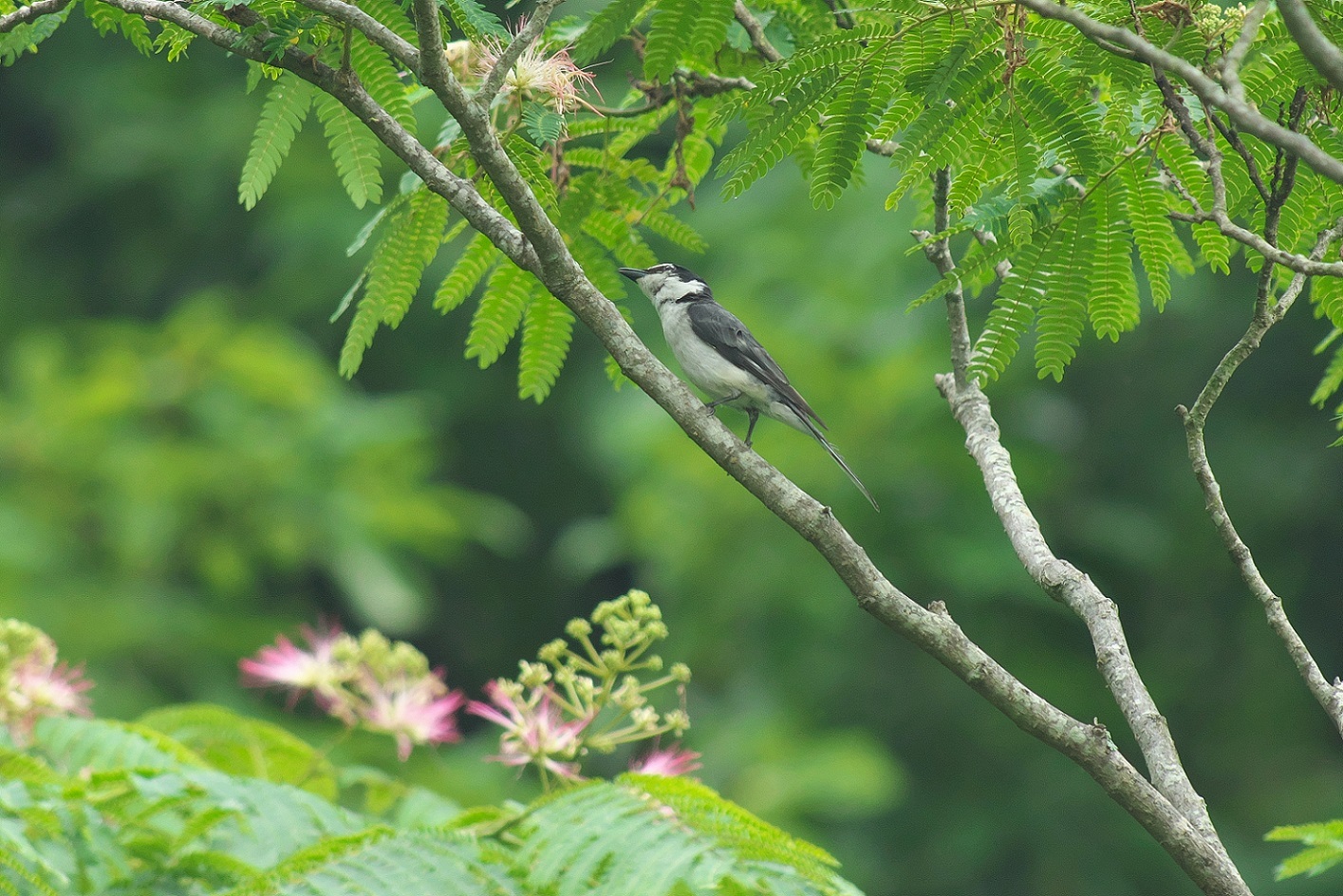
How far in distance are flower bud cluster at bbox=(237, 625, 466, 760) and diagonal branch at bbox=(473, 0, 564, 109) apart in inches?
70.0

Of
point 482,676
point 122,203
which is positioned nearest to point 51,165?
point 122,203

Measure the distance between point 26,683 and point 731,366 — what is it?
248 cm

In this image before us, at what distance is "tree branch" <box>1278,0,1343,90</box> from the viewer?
178 centimetres

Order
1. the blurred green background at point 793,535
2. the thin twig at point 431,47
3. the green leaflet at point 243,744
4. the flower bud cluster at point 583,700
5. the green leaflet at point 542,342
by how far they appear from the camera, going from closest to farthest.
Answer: the thin twig at point 431,47 < the flower bud cluster at point 583,700 < the green leaflet at point 542,342 < the green leaflet at point 243,744 < the blurred green background at point 793,535

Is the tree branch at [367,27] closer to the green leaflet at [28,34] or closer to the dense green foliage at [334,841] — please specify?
the green leaflet at [28,34]

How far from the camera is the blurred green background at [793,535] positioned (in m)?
9.92

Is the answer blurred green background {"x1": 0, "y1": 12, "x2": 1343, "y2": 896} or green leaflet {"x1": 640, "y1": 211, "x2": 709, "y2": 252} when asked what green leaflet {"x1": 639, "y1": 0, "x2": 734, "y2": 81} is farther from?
blurred green background {"x1": 0, "y1": 12, "x2": 1343, "y2": 896}

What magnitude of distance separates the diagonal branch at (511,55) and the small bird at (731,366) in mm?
2019

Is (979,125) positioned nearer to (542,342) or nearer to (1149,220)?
(1149,220)

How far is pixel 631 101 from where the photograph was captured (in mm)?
3842

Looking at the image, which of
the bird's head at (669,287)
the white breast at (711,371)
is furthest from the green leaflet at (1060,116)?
the bird's head at (669,287)

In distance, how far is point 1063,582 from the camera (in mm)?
2943

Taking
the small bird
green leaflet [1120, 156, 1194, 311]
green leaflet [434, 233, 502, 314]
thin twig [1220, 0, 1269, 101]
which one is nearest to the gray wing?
the small bird

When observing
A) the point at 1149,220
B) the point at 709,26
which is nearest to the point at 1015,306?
the point at 1149,220
